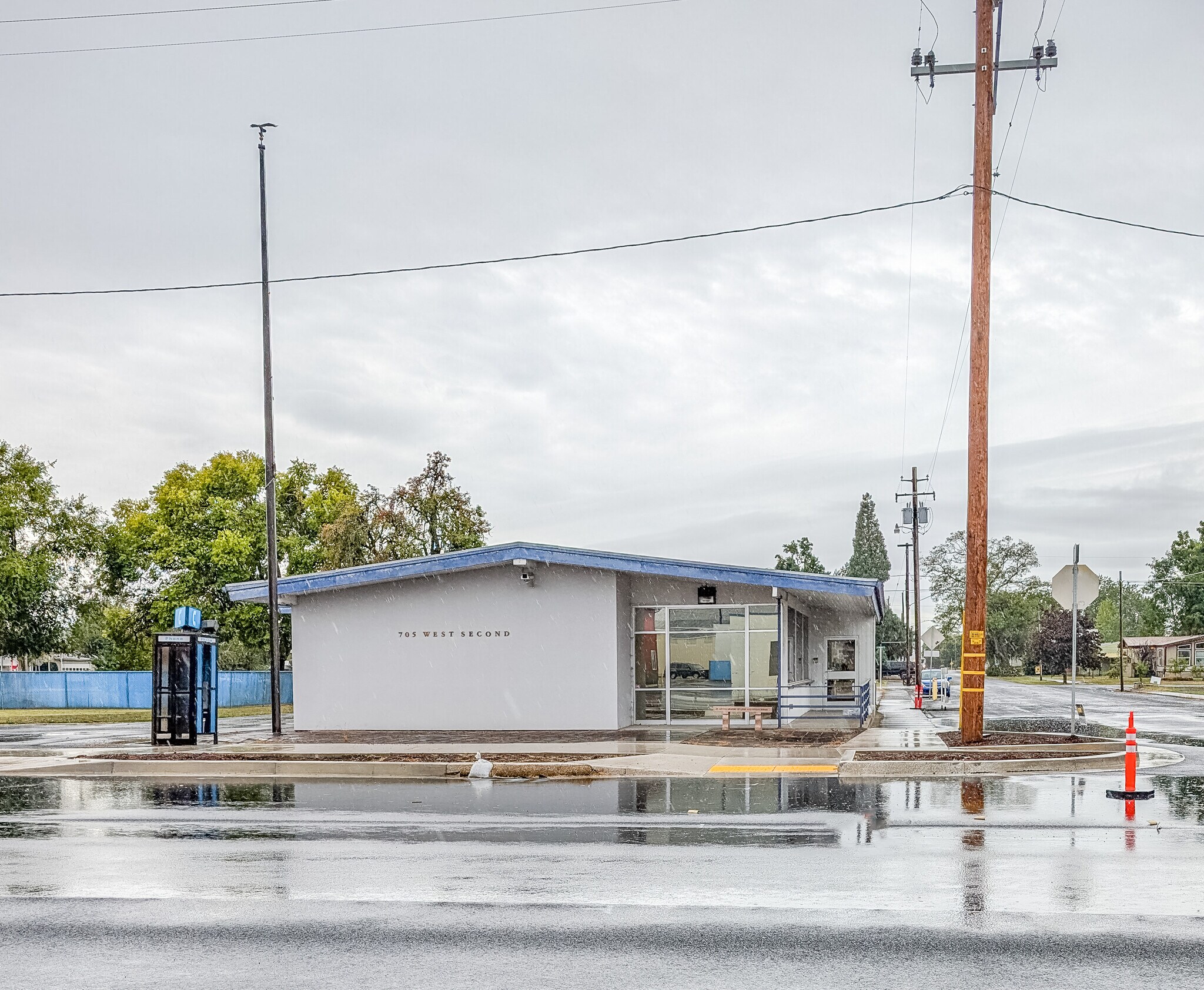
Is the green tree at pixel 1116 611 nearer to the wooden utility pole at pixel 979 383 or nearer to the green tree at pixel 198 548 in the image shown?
the green tree at pixel 198 548

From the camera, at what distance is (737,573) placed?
25.0 metres

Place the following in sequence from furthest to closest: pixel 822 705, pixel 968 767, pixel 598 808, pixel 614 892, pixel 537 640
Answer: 1. pixel 822 705
2. pixel 537 640
3. pixel 968 767
4. pixel 598 808
5. pixel 614 892

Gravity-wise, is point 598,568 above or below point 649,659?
above

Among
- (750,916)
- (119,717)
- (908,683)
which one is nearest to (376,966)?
(750,916)

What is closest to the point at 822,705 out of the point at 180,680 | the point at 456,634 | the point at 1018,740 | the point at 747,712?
the point at 747,712

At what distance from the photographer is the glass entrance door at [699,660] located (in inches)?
1057

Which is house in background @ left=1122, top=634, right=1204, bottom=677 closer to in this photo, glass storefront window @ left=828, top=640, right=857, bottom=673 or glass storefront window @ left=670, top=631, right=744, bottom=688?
glass storefront window @ left=828, top=640, right=857, bottom=673

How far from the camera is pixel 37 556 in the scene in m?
55.4

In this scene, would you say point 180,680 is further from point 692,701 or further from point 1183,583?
point 1183,583

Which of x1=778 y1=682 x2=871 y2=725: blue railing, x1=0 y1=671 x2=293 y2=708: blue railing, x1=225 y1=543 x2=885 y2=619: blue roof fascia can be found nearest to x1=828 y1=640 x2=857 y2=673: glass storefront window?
x1=778 y1=682 x2=871 y2=725: blue railing

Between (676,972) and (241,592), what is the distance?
22107 mm

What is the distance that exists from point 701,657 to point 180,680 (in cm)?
1085

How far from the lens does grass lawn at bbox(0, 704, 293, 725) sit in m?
39.4

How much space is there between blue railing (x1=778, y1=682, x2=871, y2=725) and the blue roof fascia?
2.29m
